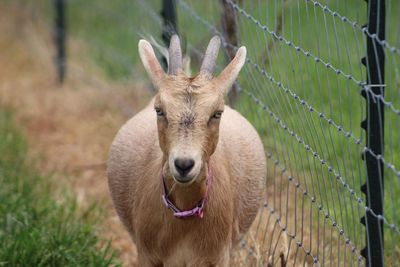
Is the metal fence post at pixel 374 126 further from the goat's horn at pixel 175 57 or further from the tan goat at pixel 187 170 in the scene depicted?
the goat's horn at pixel 175 57

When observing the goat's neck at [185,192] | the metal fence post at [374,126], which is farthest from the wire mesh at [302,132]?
the goat's neck at [185,192]

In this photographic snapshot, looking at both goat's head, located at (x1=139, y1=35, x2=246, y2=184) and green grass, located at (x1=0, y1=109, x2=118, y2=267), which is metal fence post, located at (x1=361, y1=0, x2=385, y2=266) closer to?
goat's head, located at (x1=139, y1=35, x2=246, y2=184)

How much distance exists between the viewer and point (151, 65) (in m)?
4.13

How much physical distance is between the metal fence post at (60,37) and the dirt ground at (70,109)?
139 millimetres

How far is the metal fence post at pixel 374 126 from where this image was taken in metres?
3.82

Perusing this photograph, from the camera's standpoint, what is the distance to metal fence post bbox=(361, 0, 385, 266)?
382 cm

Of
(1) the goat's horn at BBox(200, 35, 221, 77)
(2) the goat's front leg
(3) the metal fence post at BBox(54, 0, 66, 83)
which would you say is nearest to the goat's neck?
(2) the goat's front leg

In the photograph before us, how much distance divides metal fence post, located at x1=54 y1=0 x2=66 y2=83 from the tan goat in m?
5.09

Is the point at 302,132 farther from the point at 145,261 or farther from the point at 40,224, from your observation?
the point at 145,261

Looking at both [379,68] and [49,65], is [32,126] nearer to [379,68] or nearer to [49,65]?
[49,65]

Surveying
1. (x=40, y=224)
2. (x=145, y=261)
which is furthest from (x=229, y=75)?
(x=40, y=224)

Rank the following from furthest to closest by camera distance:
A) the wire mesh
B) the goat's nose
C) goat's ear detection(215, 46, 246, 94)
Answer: the wire mesh < goat's ear detection(215, 46, 246, 94) < the goat's nose

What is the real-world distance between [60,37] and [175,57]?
6.18 meters

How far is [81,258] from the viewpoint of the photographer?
5293mm
